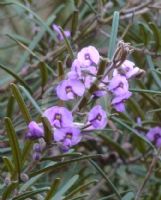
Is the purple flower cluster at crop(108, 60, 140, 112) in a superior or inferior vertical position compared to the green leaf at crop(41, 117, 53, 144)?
superior

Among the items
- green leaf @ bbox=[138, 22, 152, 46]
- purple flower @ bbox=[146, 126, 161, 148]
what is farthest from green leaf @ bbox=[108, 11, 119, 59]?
purple flower @ bbox=[146, 126, 161, 148]

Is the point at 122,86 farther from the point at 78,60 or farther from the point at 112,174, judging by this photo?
the point at 112,174

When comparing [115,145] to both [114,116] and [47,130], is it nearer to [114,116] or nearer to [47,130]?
[114,116]

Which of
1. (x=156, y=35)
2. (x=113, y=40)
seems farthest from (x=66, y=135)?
(x=156, y=35)

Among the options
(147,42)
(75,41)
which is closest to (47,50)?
(75,41)

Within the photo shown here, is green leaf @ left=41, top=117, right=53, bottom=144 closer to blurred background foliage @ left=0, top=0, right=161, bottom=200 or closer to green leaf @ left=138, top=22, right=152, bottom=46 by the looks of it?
blurred background foliage @ left=0, top=0, right=161, bottom=200

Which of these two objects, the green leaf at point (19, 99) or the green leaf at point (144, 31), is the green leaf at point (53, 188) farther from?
the green leaf at point (144, 31)
